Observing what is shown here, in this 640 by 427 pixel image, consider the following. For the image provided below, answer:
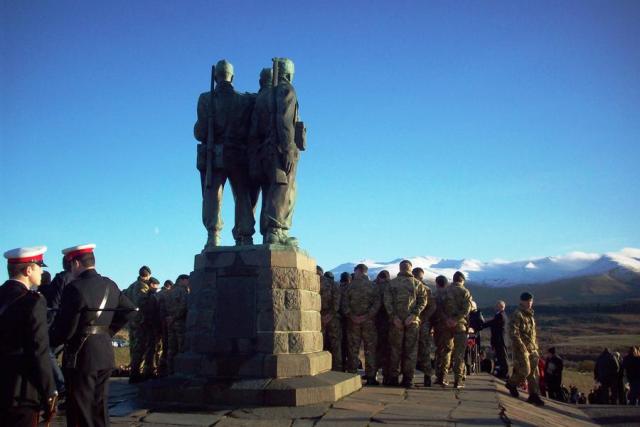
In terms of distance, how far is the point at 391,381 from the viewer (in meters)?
10.7

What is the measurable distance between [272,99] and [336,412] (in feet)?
14.7

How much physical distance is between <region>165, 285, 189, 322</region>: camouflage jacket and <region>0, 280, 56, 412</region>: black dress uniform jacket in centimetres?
644

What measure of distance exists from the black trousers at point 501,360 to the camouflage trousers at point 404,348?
467 centimetres

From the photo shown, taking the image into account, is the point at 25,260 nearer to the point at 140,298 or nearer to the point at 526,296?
the point at 140,298

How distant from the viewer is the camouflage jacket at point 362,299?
428 inches

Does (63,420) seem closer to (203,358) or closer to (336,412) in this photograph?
(203,358)

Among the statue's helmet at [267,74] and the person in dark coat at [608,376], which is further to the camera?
the person in dark coat at [608,376]

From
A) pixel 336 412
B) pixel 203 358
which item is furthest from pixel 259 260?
pixel 336 412

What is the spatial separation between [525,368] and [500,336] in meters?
4.40

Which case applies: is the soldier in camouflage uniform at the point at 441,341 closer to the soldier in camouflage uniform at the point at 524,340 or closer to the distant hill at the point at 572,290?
the soldier in camouflage uniform at the point at 524,340

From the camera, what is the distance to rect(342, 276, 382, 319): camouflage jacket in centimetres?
1086

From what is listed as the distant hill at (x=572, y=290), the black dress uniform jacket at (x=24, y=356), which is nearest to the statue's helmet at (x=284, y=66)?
the black dress uniform jacket at (x=24, y=356)

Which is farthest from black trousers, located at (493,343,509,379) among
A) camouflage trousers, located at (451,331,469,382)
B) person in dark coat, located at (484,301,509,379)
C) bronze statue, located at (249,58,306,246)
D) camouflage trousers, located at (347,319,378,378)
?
bronze statue, located at (249,58,306,246)

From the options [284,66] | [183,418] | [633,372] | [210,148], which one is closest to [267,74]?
[284,66]
